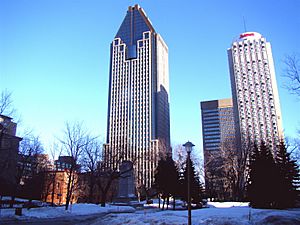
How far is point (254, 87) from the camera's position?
12962cm

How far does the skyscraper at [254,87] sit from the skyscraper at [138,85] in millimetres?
44096

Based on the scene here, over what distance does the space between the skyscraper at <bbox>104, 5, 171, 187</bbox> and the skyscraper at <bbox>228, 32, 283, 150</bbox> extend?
4410 cm

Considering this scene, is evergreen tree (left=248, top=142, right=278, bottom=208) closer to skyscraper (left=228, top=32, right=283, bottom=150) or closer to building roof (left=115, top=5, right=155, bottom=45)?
skyscraper (left=228, top=32, right=283, bottom=150)

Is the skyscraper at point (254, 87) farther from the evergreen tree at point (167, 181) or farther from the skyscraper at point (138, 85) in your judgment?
the evergreen tree at point (167, 181)

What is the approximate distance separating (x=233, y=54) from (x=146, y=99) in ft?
172

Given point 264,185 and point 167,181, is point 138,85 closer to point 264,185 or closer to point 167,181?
point 167,181

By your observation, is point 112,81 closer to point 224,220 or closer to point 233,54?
point 233,54

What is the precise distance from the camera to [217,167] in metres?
53.1

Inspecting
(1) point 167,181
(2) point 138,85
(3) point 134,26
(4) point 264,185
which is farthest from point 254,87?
(4) point 264,185

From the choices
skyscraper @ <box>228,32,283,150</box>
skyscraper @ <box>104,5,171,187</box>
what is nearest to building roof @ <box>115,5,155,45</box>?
skyscraper @ <box>104,5,171,187</box>

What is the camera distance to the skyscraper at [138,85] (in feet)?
512

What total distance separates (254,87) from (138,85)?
6395 centimetres

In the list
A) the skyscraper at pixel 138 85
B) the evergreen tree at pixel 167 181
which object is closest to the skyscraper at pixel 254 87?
the skyscraper at pixel 138 85

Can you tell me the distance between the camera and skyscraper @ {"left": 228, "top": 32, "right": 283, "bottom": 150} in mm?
123125
